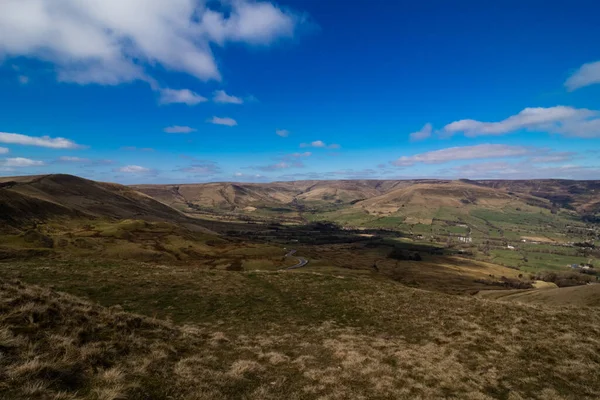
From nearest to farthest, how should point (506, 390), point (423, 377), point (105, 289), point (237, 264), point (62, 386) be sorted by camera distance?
point (62, 386), point (506, 390), point (423, 377), point (105, 289), point (237, 264)

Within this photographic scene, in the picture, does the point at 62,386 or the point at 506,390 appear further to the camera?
the point at 506,390

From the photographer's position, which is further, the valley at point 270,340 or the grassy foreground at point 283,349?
the valley at point 270,340

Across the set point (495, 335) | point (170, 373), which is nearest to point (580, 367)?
point (495, 335)

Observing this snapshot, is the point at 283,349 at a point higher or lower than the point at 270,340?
higher

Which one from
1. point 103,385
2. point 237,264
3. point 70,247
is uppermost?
point 103,385

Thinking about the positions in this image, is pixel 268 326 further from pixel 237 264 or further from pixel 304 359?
pixel 237 264

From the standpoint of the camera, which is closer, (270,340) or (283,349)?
(283,349)

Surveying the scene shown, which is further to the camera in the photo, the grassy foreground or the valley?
the valley

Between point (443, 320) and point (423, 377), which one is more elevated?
point (423, 377)
